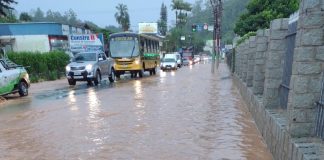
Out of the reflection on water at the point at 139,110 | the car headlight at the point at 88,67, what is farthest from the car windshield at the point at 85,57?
the reflection on water at the point at 139,110

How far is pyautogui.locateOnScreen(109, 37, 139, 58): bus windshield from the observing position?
88.5 ft

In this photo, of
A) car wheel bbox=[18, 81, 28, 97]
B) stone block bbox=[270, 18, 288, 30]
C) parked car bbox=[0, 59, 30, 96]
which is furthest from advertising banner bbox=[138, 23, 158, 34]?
stone block bbox=[270, 18, 288, 30]

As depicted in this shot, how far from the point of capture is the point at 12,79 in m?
15.7

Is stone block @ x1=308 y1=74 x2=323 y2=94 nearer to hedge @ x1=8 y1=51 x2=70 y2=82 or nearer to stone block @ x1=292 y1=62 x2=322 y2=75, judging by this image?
stone block @ x1=292 y1=62 x2=322 y2=75

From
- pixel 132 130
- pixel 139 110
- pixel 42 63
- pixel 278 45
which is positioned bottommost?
pixel 139 110

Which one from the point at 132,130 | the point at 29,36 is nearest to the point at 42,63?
the point at 29,36

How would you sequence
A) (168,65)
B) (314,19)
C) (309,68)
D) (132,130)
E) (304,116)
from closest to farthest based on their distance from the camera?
(314,19), (309,68), (304,116), (132,130), (168,65)

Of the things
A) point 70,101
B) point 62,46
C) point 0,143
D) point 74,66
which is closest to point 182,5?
point 62,46

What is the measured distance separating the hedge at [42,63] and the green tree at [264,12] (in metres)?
15.4

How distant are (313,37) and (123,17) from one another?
89.2m

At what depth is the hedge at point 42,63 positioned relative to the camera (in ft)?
83.8

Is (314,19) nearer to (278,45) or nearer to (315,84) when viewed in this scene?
(315,84)

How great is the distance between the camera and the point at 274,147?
595cm

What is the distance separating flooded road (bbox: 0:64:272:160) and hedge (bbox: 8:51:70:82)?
12.4 m
